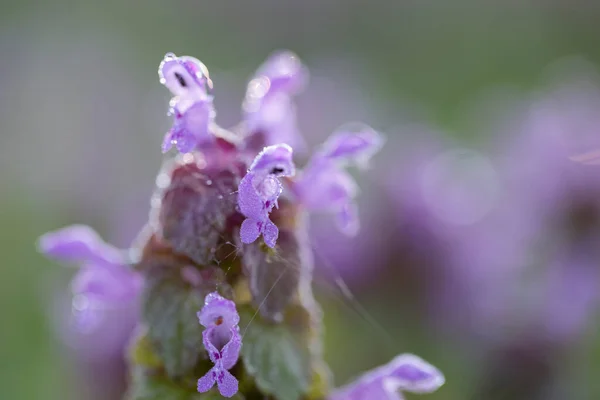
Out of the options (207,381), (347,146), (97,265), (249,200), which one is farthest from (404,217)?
(207,381)

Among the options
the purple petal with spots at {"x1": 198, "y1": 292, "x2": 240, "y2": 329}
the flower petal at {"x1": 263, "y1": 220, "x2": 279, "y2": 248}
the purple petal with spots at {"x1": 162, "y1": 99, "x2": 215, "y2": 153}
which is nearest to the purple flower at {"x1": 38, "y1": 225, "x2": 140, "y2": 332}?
the purple petal with spots at {"x1": 162, "y1": 99, "x2": 215, "y2": 153}

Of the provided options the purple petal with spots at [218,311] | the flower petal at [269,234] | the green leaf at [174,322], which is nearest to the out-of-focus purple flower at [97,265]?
the green leaf at [174,322]

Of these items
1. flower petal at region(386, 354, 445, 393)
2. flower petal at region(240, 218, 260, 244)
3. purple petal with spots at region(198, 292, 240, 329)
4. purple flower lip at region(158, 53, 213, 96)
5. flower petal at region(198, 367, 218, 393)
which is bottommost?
flower petal at region(198, 367, 218, 393)

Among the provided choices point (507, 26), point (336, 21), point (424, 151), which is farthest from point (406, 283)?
point (336, 21)

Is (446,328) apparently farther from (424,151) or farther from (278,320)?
(278,320)

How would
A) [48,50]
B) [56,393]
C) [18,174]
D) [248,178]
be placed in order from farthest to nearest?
1. [48,50]
2. [18,174]
3. [56,393]
4. [248,178]

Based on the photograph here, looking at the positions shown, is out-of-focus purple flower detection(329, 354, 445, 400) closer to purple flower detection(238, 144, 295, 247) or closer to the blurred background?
the blurred background
